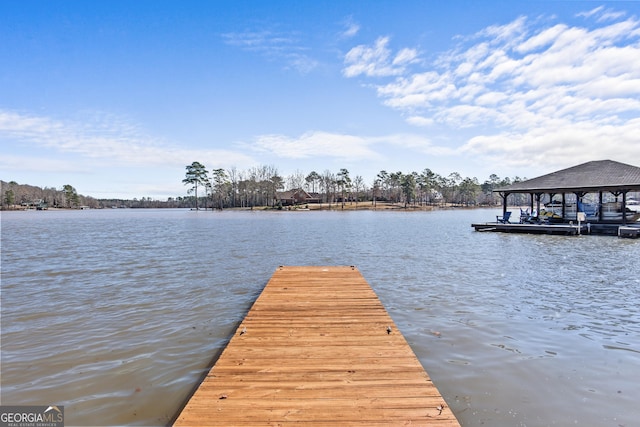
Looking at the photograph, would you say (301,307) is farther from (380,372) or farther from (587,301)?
(587,301)

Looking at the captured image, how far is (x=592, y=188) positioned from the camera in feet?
80.0

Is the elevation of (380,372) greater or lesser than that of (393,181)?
lesser

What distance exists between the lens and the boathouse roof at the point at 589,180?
77.6 ft

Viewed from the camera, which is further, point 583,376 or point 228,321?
point 228,321

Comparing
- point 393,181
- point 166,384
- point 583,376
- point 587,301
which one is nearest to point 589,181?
point 587,301

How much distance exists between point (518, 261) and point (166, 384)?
13.8 meters

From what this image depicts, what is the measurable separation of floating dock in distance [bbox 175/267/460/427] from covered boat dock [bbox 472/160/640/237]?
24947 mm

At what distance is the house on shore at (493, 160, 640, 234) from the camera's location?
24.1 meters

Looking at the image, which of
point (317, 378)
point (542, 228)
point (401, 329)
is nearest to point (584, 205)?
point (542, 228)

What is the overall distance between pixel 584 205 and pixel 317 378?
32230 millimetres

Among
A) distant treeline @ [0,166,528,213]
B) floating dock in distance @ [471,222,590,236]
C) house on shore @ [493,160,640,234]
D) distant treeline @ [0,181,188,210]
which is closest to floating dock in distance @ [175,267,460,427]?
floating dock in distance @ [471,222,590,236]

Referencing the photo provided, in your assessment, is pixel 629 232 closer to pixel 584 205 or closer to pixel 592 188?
pixel 592 188

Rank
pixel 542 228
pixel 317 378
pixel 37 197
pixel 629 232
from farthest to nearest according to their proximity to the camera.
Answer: pixel 37 197
pixel 542 228
pixel 629 232
pixel 317 378

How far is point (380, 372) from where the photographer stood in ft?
12.0
